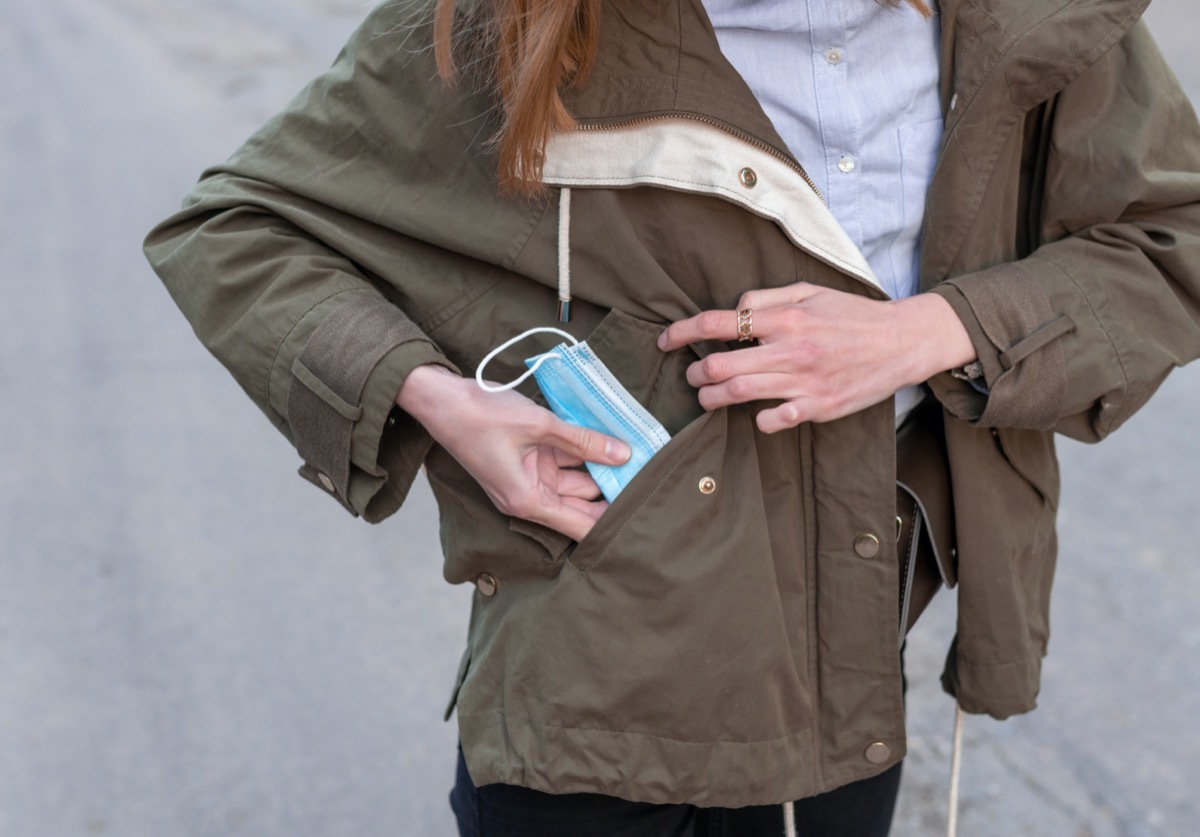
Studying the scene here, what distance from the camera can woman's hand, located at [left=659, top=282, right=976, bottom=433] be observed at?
135 cm

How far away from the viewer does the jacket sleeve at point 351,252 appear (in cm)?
142

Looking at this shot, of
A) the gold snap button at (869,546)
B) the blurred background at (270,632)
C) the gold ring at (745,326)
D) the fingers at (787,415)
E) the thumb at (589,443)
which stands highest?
the gold ring at (745,326)

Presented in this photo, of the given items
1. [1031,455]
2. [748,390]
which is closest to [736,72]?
[748,390]

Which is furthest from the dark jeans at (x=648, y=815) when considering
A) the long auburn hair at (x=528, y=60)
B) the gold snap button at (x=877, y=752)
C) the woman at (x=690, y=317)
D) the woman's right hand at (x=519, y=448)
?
the long auburn hair at (x=528, y=60)

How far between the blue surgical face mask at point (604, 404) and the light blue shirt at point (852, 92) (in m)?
0.32

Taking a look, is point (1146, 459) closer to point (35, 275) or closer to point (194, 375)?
point (194, 375)

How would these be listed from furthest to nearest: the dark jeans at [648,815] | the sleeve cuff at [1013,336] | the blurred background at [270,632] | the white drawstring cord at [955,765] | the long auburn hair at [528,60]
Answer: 1. the blurred background at [270,632]
2. the white drawstring cord at [955,765]
3. the dark jeans at [648,815]
4. the sleeve cuff at [1013,336]
5. the long auburn hair at [528,60]

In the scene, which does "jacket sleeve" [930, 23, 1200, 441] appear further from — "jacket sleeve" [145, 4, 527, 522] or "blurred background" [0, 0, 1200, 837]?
"blurred background" [0, 0, 1200, 837]

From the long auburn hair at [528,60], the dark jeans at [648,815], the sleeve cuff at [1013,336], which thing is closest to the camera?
the long auburn hair at [528,60]

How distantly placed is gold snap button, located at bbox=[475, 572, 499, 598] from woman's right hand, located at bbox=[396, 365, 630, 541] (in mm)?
130

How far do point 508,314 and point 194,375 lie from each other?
346 centimetres

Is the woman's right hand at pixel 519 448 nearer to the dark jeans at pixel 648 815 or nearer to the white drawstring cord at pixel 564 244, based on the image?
the white drawstring cord at pixel 564 244

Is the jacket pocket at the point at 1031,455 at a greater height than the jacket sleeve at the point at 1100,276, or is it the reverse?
the jacket sleeve at the point at 1100,276

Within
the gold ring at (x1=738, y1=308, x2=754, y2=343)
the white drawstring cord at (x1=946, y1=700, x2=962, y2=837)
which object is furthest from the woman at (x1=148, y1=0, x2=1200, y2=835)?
the white drawstring cord at (x1=946, y1=700, x2=962, y2=837)
